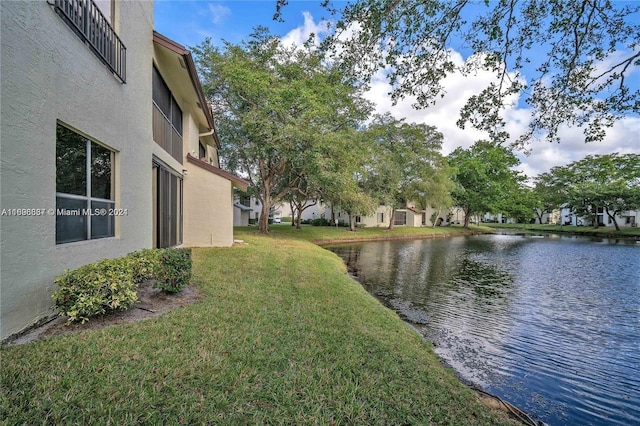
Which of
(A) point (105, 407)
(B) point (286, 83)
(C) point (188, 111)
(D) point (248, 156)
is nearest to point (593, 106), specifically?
(A) point (105, 407)

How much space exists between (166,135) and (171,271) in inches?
228

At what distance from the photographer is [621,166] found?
41562 millimetres

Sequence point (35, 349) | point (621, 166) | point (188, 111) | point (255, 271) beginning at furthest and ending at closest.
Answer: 1. point (621, 166)
2. point (188, 111)
3. point (255, 271)
4. point (35, 349)

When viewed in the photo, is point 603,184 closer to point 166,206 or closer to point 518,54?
point 518,54

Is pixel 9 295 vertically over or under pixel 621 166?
under

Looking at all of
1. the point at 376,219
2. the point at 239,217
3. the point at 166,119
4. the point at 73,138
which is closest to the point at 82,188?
the point at 73,138

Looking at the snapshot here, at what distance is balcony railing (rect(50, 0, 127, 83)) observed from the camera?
166 inches

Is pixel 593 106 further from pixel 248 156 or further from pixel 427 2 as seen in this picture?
pixel 248 156

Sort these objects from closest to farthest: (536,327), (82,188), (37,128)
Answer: (37,128) < (82,188) < (536,327)

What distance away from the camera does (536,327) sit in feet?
25.1

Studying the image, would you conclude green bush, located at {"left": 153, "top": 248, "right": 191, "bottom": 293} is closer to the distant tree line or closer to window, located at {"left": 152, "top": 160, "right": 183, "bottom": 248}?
window, located at {"left": 152, "top": 160, "right": 183, "bottom": 248}

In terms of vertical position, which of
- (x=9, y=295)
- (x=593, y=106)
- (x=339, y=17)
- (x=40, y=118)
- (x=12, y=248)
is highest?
(x=339, y=17)

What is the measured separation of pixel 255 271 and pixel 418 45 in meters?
6.94

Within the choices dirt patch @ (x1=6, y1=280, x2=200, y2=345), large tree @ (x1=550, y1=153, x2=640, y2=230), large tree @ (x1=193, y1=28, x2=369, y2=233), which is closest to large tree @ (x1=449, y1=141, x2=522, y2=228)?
large tree @ (x1=550, y1=153, x2=640, y2=230)
